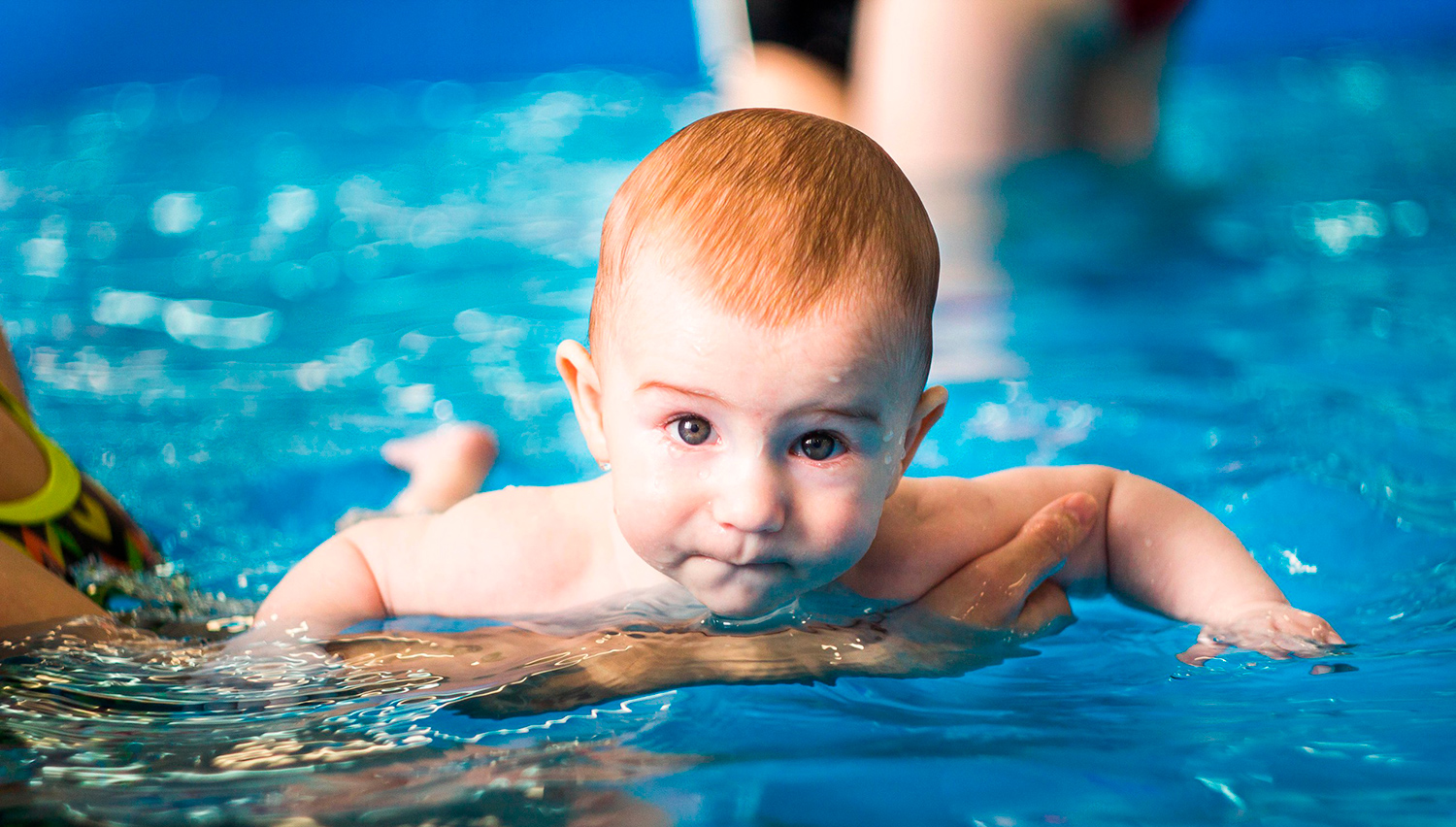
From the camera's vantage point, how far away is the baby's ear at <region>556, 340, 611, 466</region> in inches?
58.4

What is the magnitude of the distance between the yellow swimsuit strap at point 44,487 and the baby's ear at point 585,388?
80cm

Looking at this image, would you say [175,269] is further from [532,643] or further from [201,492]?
[532,643]

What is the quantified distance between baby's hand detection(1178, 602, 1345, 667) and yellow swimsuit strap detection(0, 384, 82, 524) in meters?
1.52

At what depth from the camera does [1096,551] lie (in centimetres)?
177

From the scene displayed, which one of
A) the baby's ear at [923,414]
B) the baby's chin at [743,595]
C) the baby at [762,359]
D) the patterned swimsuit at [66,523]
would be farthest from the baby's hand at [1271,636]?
the patterned swimsuit at [66,523]

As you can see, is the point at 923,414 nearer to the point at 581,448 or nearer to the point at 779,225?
the point at 779,225

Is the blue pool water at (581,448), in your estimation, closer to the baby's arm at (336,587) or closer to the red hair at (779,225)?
the baby's arm at (336,587)

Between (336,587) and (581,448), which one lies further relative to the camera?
(581,448)

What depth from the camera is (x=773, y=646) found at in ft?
4.89

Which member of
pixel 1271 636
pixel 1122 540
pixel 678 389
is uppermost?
pixel 678 389

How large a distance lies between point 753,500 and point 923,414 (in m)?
0.28

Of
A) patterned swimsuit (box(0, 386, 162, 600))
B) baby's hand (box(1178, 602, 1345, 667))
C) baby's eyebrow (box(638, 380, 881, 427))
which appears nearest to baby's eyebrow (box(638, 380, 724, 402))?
baby's eyebrow (box(638, 380, 881, 427))

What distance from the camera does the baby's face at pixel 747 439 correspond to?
50.3 inches

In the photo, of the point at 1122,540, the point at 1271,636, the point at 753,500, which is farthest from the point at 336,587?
the point at 1271,636
